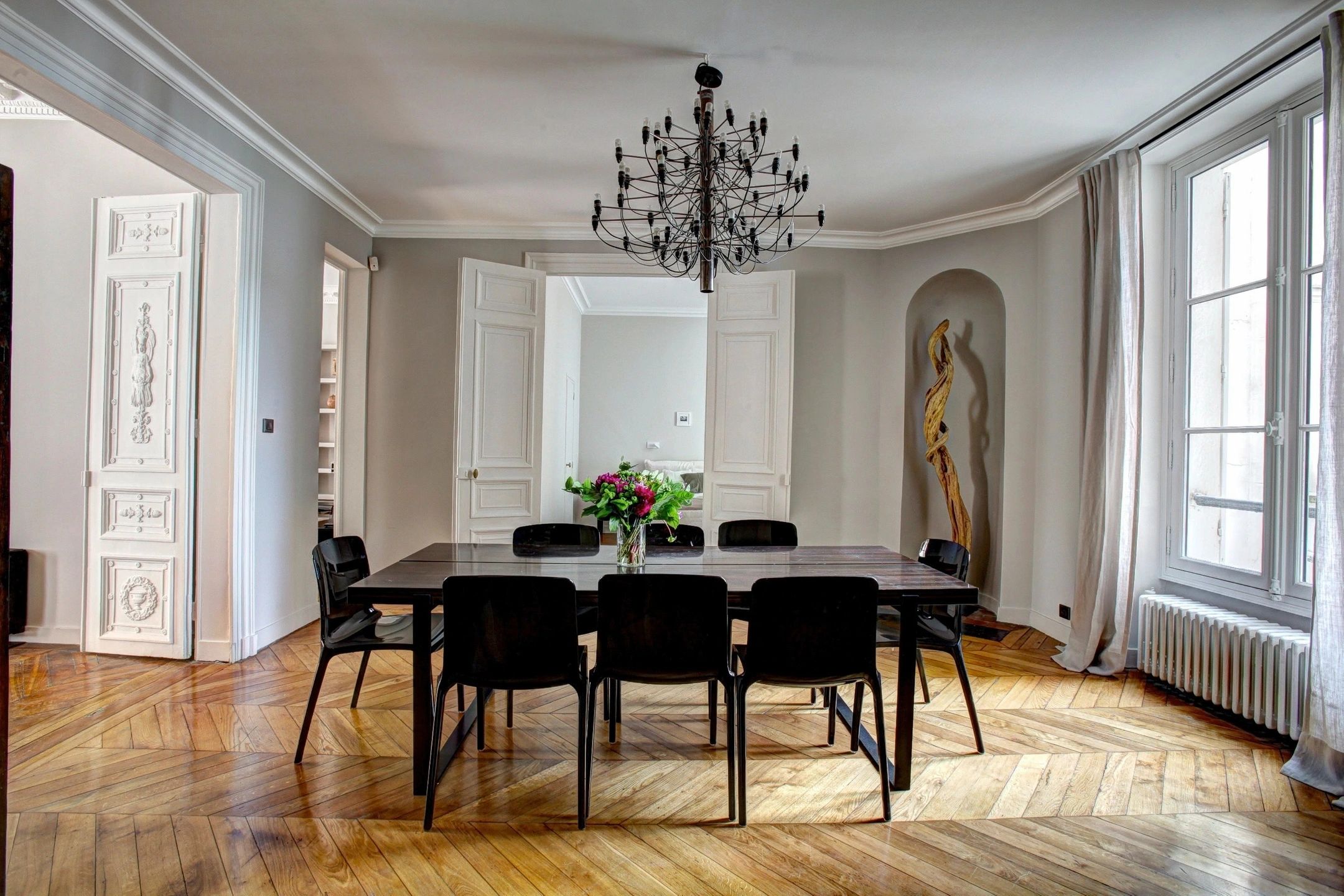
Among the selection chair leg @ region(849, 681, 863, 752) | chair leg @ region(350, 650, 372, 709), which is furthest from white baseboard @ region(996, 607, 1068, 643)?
chair leg @ region(350, 650, 372, 709)

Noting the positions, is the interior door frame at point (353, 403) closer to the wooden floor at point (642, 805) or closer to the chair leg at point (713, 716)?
the wooden floor at point (642, 805)

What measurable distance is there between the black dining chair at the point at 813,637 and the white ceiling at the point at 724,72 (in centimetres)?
211

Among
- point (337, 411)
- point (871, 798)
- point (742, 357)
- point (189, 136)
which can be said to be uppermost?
point (189, 136)

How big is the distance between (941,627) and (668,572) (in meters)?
1.18

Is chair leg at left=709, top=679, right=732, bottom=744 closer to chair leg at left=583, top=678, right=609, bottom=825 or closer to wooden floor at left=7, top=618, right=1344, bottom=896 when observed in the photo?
wooden floor at left=7, top=618, right=1344, bottom=896

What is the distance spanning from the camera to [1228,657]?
2.79 meters

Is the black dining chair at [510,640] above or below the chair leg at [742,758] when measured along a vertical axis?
above

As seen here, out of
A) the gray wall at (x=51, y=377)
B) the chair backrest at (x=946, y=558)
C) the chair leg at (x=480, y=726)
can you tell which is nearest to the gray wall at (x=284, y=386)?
the gray wall at (x=51, y=377)

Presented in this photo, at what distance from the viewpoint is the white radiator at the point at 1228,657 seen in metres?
2.54

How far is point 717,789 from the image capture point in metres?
2.25

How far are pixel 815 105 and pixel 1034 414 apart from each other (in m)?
2.49

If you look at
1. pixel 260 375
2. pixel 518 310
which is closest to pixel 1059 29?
pixel 518 310

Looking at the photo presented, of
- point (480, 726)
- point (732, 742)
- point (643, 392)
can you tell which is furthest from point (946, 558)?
point (643, 392)

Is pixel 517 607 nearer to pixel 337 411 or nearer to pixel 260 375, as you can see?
pixel 260 375
